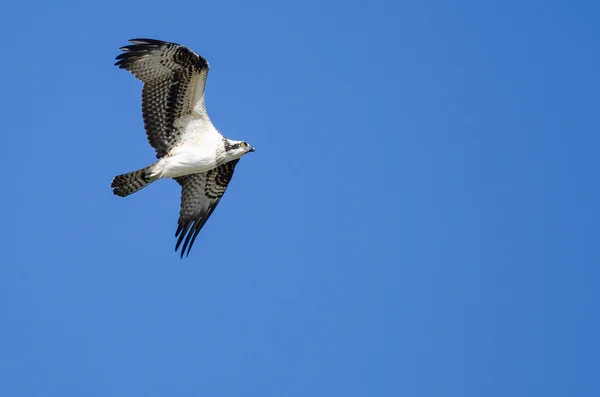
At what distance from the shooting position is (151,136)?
728 inches

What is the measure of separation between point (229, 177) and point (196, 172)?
88 centimetres

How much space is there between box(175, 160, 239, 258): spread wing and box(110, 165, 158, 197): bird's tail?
1253mm

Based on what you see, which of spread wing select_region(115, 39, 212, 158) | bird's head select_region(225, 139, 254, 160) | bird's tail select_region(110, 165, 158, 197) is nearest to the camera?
spread wing select_region(115, 39, 212, 158)

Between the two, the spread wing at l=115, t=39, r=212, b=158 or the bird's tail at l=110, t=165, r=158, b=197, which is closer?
the spread wing at l=115, t=39, r=212, b=158

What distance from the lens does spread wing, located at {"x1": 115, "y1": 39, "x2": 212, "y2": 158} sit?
1780 cm

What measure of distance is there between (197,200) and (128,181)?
1.53 meters

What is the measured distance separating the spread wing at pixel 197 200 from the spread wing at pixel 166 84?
3.68ft

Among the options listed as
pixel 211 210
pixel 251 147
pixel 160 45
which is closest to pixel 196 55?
pixel 160 45

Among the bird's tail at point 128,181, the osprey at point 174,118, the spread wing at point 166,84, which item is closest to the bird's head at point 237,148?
the osprey at point 174,118

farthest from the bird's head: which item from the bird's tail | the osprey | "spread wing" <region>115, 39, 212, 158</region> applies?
the bird's tail

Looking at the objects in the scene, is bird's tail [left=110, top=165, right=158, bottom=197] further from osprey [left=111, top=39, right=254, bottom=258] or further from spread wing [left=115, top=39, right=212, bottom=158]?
spread wing [left=115, top=39, right=212, bottom=158]

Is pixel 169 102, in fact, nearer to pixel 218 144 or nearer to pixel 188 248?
pixel 218 144

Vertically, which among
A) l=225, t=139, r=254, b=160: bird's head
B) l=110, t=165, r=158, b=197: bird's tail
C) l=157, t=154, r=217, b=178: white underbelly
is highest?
l=225, t=139, r=254, b=160: bird's head

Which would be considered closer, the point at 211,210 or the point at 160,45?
the point at 160,45
